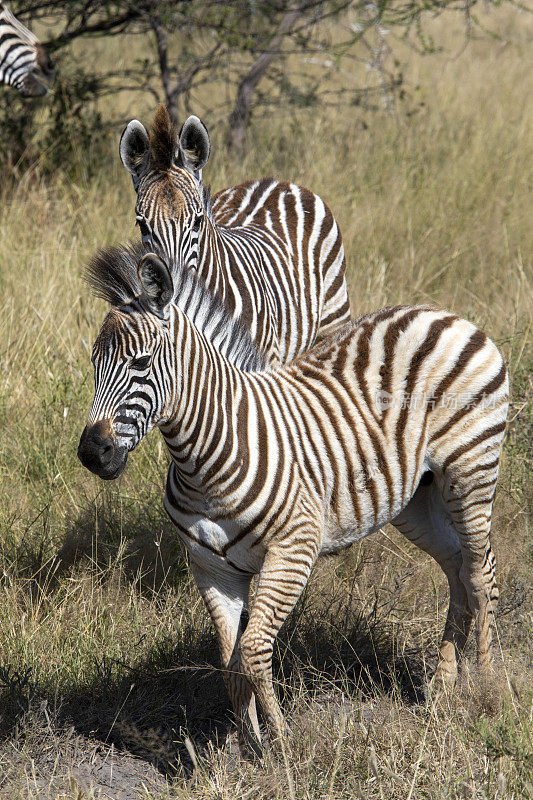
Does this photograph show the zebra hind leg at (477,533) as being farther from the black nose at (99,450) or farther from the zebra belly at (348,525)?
the black nose at (99,450)

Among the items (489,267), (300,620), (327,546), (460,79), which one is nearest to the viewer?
(327,546)

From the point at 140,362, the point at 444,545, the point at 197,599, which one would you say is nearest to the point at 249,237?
the point at 197,599

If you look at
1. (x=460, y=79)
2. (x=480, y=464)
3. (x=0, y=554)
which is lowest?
(x=0, y=554)

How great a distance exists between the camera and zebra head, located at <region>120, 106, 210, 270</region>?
4.31 metres

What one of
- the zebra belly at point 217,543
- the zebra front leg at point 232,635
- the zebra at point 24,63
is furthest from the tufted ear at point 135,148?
the zebra at point 24,63

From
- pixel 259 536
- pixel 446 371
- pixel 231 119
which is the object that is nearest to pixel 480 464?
pixel 446 371

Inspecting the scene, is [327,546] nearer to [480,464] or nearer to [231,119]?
[480,464]

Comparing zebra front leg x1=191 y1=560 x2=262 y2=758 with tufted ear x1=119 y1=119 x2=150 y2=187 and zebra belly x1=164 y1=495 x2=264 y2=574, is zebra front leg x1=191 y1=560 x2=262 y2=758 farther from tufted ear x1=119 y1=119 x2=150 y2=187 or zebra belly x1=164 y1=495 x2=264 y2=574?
tufted ear x1=119 y1=119 x2=150 y2=187

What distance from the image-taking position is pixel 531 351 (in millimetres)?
5781

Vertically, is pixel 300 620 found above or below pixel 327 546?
below

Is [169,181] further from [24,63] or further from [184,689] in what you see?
[24,63]

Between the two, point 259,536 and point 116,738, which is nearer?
point 259,536

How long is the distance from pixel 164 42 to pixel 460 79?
4862 millimetres

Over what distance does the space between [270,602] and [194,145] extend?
2.69 meters
